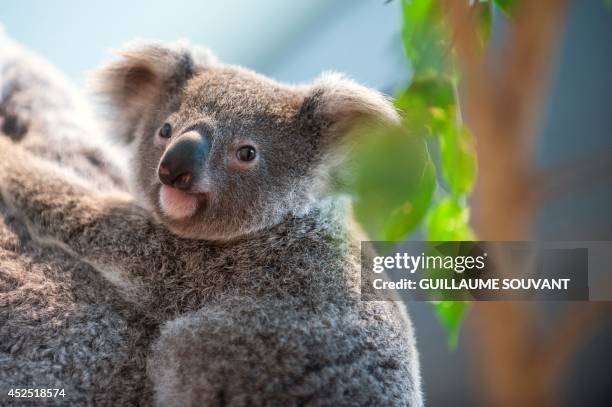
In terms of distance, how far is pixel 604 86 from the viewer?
178 cm

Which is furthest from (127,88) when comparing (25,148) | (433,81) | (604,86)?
(604,86)

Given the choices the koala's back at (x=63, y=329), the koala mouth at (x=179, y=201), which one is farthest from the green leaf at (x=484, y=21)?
the koala's back at (x=63, y=329)

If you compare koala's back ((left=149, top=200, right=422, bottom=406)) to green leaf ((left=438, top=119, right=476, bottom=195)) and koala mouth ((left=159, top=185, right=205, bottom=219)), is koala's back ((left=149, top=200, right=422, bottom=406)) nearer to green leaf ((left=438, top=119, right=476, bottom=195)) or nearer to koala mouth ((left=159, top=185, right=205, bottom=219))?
koala mouth ((left=159, top=185, right=205, bottom=219))

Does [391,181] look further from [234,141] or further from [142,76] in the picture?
[142,76]

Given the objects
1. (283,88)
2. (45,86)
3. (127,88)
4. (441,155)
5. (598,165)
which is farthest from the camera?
(45,86)

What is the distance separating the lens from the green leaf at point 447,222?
198 centimetres

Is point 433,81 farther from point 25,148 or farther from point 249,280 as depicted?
point 25,148

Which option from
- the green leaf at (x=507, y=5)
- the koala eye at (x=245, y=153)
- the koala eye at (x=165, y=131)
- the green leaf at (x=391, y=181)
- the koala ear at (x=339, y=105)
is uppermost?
the green leaf at (x=507, y=5)

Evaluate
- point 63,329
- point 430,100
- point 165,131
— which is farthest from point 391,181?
point 63,329

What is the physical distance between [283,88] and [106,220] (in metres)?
0.73

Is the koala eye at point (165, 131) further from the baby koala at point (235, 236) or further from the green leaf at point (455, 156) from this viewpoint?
the green leaf at point (455, 156)

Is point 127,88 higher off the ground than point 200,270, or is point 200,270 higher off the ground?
point 127,88

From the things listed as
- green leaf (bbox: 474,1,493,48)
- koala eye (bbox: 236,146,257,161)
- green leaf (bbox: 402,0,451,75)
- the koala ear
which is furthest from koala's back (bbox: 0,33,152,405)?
green leaf (bbox: 474,1,493,48)

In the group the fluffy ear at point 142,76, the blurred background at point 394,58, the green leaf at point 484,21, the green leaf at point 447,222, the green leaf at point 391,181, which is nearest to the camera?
the green leaf at point 391,181
